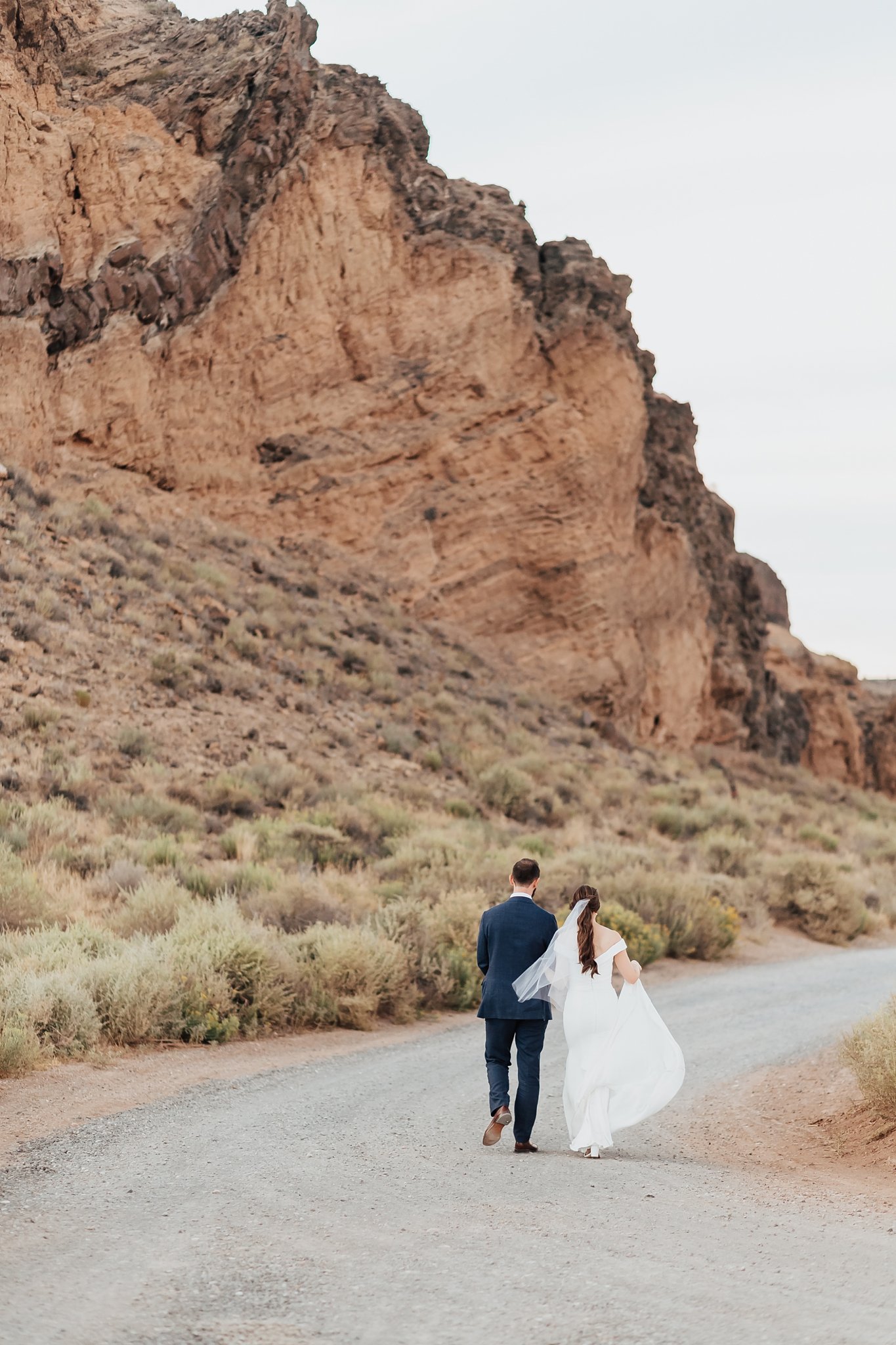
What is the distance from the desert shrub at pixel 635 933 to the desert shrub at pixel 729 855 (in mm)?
6612

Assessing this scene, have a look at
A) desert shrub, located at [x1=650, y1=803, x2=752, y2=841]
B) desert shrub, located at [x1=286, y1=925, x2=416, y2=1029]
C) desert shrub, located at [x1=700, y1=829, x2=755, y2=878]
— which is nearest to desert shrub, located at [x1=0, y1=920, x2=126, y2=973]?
desert shrub, located at [x1=286, y1=925, x2=416, y2=1029]

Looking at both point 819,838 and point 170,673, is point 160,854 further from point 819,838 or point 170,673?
point 819,838

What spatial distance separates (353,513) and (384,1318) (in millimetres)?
27981

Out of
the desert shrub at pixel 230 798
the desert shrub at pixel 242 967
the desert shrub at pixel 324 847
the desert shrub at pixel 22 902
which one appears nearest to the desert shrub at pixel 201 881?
the desert shrub at pixel 22 902

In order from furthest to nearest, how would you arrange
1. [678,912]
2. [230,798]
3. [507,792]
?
[507,792] < [230,798] < [678,912]

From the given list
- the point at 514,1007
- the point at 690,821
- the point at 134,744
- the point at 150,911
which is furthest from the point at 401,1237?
the point at 690,821

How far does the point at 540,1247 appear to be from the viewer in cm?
459

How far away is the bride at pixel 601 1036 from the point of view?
21.2ft

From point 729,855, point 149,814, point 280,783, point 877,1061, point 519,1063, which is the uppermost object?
point 280,783

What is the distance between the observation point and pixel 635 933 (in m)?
15.3

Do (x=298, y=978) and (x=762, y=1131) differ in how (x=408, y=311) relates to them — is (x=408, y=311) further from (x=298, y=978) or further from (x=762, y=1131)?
(x=762, y=1131)

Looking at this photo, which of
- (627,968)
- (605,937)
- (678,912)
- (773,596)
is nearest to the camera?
(627,968)

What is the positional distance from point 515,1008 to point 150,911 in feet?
20.6

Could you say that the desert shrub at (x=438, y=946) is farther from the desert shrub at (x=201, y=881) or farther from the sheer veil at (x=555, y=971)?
the sheer veil at (x=555, y=971)
